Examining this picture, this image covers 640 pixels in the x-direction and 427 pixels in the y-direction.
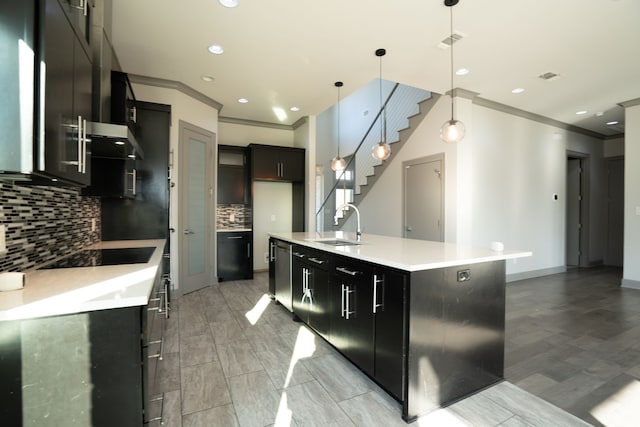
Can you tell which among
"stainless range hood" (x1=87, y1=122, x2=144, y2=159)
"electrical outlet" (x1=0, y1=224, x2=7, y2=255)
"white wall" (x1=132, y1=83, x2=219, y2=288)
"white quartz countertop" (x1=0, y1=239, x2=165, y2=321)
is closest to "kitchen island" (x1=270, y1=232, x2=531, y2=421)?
"white quartz countertop" (x1=0, y1=239, x2=165, y2=321)

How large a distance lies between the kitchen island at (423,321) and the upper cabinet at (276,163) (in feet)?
11.6

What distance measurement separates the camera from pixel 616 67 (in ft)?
12.3

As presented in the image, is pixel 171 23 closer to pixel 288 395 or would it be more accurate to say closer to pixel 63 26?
pixel 63 26

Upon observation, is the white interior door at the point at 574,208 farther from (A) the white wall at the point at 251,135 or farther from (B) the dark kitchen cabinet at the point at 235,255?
(B) the dark kitchen cabinet at the point at 235,255

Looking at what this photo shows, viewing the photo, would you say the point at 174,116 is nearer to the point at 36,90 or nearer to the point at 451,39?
the point at 36,90

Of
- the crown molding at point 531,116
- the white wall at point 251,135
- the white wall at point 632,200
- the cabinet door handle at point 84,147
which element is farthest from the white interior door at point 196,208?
the white wall at point 632,200

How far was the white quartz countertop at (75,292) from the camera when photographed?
3.60 ft

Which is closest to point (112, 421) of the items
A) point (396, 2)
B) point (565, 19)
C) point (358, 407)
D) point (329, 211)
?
point (358, 407)

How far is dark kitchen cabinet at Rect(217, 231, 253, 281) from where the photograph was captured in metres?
5.27

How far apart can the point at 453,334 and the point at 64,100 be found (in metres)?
2.45

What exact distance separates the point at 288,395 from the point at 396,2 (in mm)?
3203

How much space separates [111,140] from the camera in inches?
77.5

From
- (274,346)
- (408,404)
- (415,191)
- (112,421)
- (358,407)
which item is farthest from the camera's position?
(415,191)

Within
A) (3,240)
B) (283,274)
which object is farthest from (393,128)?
(3,240)
